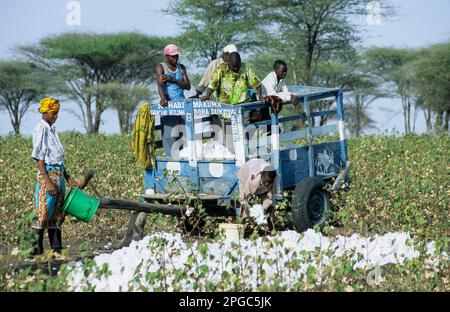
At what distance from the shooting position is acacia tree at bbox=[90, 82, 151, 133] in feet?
141

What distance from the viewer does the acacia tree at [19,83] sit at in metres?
44.8

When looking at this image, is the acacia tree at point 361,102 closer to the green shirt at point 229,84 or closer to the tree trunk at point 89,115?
the tree trunk at point 89,115

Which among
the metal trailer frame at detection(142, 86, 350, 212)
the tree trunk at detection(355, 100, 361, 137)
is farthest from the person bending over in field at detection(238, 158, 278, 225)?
the tree trunk at detection(355, 100, 361, 137)

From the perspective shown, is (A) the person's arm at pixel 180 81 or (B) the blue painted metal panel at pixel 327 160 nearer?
(A) the person's arm at pixel 180 81

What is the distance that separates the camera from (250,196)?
31.0ft

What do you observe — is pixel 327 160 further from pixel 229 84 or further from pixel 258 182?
pixel 258 182

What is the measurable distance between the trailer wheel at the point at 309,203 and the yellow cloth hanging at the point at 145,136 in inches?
72.5

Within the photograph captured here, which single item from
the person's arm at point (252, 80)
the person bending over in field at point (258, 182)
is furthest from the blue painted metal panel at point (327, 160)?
the person bending over in field at point (258, 182)

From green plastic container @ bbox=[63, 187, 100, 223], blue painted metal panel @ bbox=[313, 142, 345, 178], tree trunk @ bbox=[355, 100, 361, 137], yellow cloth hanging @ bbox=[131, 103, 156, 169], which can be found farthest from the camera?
tree trunk @ bbox=[355, 100, 361, 137]

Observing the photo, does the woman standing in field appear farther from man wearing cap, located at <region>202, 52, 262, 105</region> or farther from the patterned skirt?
man wearing cap, located at <region>202, 52, 262, 105</region>

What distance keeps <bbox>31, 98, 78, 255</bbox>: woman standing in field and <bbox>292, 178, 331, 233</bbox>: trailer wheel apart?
8.94ft

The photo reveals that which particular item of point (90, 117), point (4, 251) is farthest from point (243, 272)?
point (90, 117)
